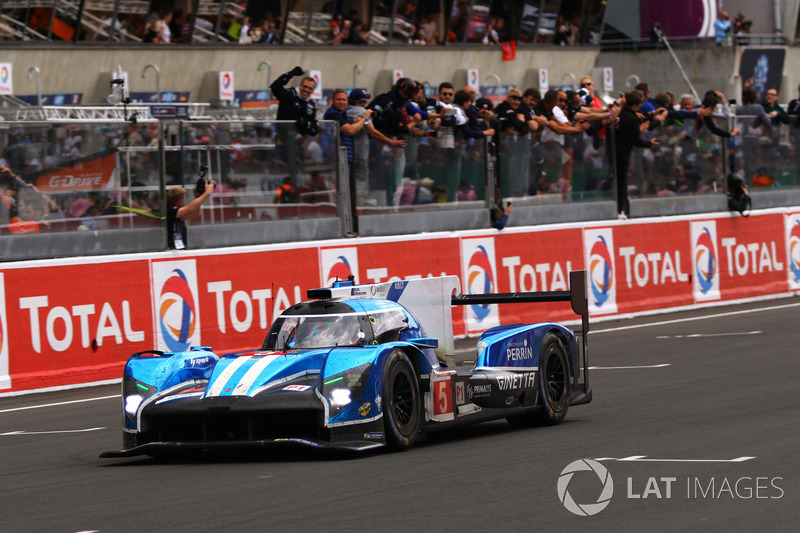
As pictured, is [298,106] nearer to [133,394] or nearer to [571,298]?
[571,298]

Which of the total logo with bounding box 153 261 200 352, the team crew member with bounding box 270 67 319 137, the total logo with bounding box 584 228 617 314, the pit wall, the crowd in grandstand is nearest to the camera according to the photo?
the pit wall

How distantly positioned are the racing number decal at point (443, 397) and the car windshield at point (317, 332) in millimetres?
624

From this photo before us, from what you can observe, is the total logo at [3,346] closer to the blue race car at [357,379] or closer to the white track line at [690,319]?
the blue race car at [357,379]

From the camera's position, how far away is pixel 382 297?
1088 centimetres

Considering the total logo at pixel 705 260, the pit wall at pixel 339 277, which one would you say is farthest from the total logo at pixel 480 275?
the total logo at pixel 705 260

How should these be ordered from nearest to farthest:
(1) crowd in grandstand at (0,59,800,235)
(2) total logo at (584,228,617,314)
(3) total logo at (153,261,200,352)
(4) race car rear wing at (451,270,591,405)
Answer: (4) race car rear wing at (451,270,591,405)
(1) crowd in grandstand at (0,59,800,235)
(3) total logo at (153,261,200,352)
(2) total logo at (584,228,617,314)

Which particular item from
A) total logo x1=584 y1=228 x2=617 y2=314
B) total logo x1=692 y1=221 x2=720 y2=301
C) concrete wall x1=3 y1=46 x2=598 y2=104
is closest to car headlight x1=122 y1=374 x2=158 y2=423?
total logo x1=584 y1=228 x2=617 y2=314

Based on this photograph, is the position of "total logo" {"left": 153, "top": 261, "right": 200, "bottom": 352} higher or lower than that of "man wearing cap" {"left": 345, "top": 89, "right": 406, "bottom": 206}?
lower

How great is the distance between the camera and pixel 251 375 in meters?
9.06

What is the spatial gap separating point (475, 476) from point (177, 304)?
8.43 meters

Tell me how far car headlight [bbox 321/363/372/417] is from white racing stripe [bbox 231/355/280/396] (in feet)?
1.57

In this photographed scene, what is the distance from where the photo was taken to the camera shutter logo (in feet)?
22.7

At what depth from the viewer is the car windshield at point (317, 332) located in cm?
966

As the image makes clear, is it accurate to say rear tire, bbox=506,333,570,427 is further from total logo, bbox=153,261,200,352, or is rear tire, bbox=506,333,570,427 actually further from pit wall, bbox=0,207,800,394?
total logo, bbox=153,261,200,352
